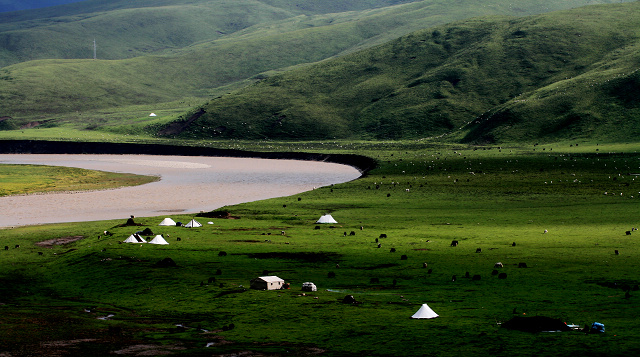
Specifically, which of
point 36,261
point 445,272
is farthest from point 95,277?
point 445,272

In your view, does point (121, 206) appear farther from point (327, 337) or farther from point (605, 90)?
point (605, 90)

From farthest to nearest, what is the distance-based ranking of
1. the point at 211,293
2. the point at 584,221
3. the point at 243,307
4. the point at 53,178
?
the point at 53,178, the point at 584,221, the point at 211,293, the point at 243,307

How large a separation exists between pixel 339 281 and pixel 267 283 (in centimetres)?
385

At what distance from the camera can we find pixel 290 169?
13088 cm

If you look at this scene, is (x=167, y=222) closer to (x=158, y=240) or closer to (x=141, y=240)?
(x=158, y=240)

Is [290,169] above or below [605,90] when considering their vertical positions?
below

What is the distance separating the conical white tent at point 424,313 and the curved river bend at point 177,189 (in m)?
42.5

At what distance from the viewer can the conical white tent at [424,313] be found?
27.5 m

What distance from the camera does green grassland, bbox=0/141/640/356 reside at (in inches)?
993

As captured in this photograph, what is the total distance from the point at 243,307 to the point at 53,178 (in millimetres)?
83533

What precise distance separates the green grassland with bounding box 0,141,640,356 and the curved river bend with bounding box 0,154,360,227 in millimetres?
9255

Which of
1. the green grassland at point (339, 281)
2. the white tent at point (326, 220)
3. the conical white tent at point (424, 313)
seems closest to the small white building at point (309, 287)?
the green grassland at point (339, 281)

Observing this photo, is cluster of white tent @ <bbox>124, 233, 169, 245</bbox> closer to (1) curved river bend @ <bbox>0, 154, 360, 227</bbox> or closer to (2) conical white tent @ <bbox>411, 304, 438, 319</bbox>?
(1) curved river bend @ <bbox>0, 154, 360, 227</bbox>

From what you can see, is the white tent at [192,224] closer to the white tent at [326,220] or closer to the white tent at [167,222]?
the white tent at [167,222]
